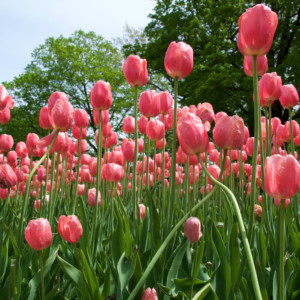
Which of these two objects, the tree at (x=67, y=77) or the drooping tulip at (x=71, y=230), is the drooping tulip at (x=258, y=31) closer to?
the drooping tulip at (x=71, y=230)

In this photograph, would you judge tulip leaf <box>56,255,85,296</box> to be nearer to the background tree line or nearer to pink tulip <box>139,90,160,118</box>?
pink tulip <box>139,90,160,118</box>

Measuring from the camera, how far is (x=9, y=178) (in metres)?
1.58

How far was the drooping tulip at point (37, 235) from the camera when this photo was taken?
3.33 ft

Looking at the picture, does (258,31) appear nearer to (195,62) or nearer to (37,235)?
(37,235)

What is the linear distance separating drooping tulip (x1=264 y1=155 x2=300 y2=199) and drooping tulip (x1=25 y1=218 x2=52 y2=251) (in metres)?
0.69

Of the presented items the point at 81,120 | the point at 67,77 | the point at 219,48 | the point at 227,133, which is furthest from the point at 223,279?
the point at 67,77

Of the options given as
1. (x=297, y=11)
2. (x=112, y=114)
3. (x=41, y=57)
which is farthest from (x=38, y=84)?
(x=297, y=11)

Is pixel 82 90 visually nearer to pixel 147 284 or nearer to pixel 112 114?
pixel 112 114

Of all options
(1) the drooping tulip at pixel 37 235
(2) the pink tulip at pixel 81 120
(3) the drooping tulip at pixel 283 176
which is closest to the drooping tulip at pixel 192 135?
(3) the drooping tulip at pixel 283 176

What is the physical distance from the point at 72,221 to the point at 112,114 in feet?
75.7

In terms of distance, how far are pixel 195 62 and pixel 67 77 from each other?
10.9 m

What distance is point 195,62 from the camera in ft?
48.9

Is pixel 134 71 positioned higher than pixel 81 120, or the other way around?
pixel 134 71

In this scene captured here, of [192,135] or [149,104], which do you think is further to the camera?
[149,104]
